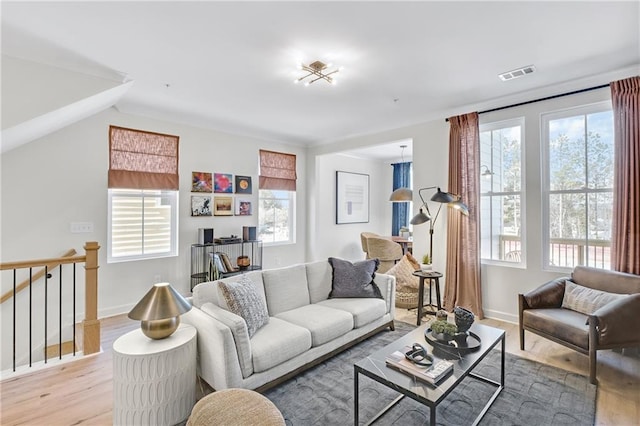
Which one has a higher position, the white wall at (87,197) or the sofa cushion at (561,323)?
the white wall at (87,197)

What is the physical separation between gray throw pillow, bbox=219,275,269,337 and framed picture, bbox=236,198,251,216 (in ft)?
9.42

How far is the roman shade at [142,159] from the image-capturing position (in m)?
4.06

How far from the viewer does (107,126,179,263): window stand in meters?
4.08

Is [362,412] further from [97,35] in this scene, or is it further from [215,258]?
[97,35]

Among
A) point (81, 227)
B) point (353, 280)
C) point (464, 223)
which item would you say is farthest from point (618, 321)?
point (81, 227)

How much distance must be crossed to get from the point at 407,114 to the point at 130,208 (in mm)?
4190

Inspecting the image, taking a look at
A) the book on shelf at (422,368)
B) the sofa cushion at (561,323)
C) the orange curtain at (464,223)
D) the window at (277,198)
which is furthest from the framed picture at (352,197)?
the book on shelf at (422,368)

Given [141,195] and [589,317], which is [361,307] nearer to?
[589,317]

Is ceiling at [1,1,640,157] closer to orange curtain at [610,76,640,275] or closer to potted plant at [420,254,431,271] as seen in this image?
orange curtain at [610,76,640,275]

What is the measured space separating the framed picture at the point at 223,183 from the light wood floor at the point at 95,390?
2.70m

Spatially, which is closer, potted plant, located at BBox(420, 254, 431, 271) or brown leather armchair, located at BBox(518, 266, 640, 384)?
brown leather armchair, located at BBox(518, 266, 640, 384)

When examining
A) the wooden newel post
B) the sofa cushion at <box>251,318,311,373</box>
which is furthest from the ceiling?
the sofa cushion at <box>251,318,311,373</box>

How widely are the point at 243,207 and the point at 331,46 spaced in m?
3.41

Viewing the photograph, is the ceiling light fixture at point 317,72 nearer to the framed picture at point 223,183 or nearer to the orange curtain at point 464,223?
the orange curtain at point 464,223
